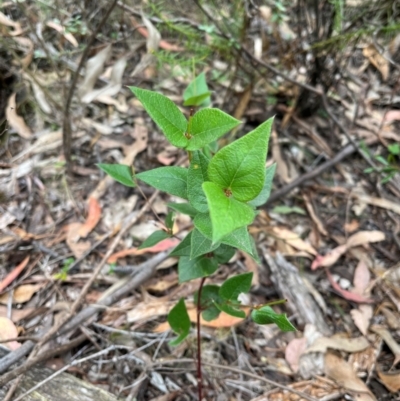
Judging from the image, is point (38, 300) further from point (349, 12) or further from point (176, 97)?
point (349, 12)

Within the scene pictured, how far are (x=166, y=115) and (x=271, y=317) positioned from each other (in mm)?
551

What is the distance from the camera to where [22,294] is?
159cm

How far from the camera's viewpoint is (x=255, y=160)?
726 millimetres

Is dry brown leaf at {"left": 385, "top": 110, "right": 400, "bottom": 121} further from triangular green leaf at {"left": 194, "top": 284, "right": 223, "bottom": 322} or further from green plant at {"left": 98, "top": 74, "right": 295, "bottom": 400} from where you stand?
triangular green leaf at {"left": 194, "top": 284, "right": 223, "bottom": 322}

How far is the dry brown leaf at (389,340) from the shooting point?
4.86 ft

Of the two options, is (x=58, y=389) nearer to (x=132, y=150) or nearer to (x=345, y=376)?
(x=345, y=376)

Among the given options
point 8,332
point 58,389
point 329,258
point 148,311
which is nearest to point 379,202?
point 329,258

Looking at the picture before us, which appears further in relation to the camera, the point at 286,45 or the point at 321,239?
the point at 286,45

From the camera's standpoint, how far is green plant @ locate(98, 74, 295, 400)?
698mm

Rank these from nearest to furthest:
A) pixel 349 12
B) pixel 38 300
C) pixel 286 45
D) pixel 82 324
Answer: pixel 82 324 → pixel 38 300 → pixel 349 12 → pixel 286 45

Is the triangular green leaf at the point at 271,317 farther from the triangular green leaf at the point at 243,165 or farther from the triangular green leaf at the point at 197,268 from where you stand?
the triangular green leaf at the point at 243,165

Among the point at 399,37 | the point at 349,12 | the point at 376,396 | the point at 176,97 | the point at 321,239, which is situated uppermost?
the point at 349,12

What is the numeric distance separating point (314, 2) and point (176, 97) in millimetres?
Result: 916

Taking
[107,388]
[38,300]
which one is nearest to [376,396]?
[107,388]
